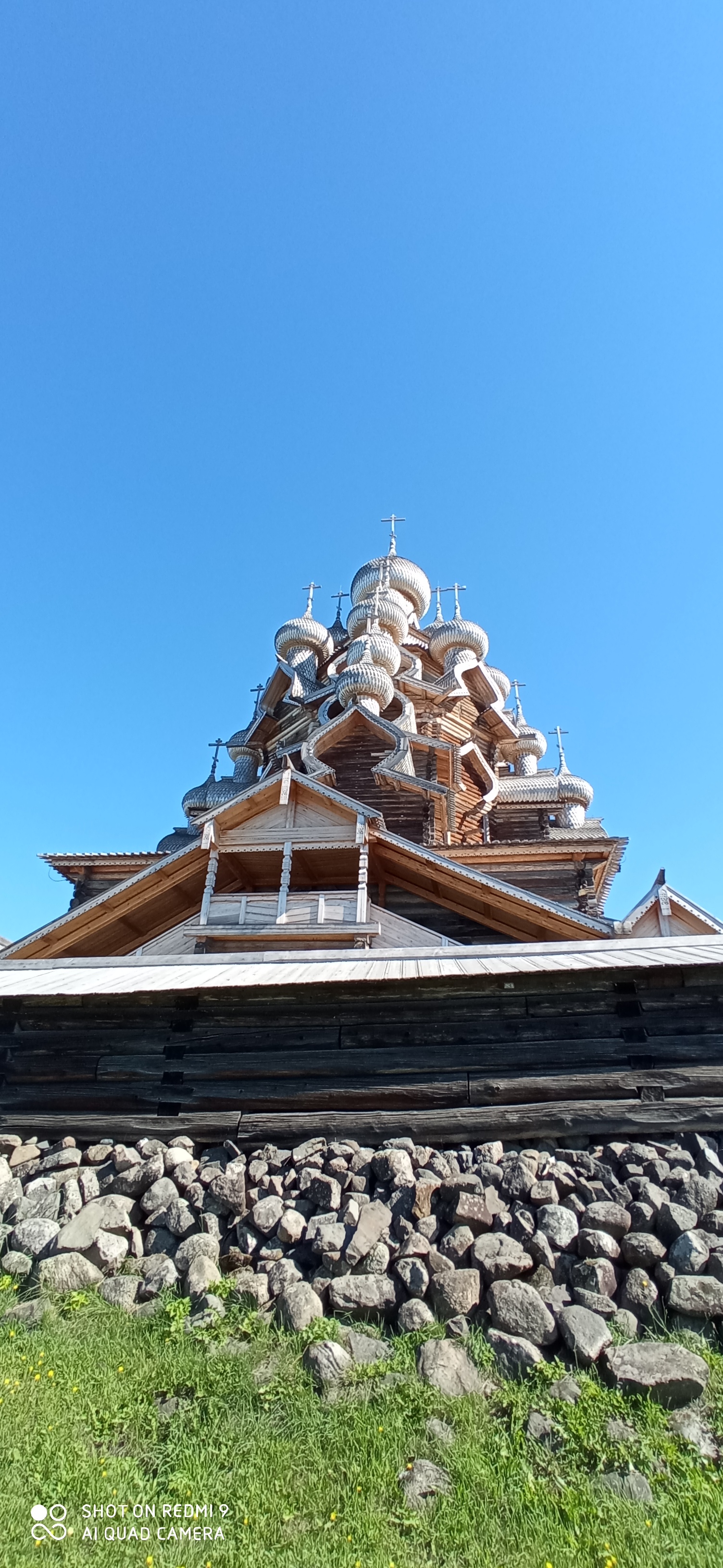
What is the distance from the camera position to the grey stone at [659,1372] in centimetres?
396

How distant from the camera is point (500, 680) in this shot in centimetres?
2478

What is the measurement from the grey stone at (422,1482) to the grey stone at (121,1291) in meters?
2.03

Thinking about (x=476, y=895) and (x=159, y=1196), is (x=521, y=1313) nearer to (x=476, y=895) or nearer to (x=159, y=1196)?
(x=159, y=1196)

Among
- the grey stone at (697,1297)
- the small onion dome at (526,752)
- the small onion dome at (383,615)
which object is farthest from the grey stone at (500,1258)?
the small onion dome at (526,752)

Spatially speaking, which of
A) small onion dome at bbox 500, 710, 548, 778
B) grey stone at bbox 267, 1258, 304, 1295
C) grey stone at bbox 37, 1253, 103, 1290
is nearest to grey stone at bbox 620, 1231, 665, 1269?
grey stone at bbox 267, 1258, 304, 1295

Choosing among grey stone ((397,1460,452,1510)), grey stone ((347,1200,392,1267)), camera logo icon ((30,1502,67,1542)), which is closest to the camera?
camera logo icon ((30,1502,67,1542))

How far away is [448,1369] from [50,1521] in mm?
1853

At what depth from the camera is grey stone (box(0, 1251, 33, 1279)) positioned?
5414 millimetres

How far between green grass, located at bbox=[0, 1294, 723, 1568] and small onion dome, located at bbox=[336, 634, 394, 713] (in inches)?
562

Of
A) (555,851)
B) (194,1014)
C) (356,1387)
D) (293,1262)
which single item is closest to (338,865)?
(555,851)

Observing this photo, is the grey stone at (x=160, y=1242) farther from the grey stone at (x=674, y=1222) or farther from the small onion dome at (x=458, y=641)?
the small onion dome at (x=458, y=641)

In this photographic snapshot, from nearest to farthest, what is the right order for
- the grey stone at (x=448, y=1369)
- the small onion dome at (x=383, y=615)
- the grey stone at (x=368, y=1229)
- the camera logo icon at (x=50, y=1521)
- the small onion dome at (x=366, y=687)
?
the camera logo icon at (x=50, y=1521) < the grey stone at (x=448, y=1369) < the grey stone at (x=368, y=1229) < the small onion dome at (x=366, y=687) < the small onion dome at (x=383, y=615)

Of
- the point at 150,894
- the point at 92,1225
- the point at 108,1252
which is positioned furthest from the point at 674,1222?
the point at 150,894

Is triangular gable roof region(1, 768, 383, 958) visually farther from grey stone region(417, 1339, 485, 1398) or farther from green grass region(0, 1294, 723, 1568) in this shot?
grey stone region(417, 1339, 485, 1398)
